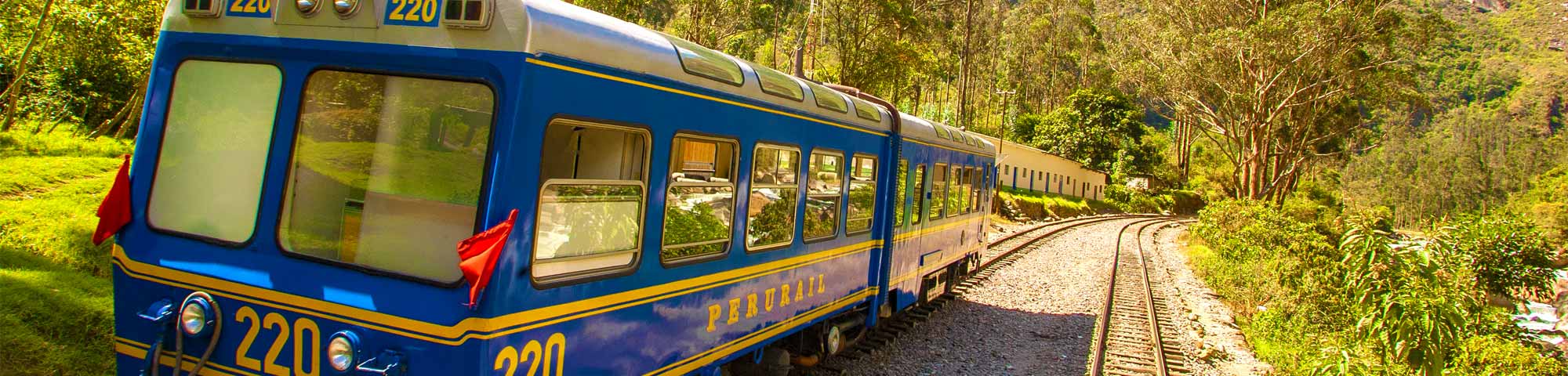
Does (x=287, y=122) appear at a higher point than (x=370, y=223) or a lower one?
higher

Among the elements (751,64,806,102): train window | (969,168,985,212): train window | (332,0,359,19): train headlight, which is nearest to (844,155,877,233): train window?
(751,64,806,102): train window

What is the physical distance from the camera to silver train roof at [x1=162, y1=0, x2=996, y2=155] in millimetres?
3551

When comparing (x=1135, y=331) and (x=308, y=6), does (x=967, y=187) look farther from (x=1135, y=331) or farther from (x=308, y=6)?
(x=308, y=6)

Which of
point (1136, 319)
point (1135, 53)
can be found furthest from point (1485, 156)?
point (1136, 319)

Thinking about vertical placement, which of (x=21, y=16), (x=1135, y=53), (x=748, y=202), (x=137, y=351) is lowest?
(x=137, y=351)

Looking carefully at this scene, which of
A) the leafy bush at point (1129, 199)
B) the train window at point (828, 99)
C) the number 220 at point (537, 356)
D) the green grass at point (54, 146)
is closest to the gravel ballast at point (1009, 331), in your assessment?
the train window at point (828, 99)

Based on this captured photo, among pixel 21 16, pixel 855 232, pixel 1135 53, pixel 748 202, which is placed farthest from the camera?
pixel 1135 53

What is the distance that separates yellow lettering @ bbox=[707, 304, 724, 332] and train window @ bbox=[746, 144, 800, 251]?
18.9 inches

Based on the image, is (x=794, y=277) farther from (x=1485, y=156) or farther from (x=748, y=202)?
(x=1485, y=156)

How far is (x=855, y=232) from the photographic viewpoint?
25.3 feet

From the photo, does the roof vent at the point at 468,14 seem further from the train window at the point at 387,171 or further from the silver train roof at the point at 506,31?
the train window at the point at 387,171

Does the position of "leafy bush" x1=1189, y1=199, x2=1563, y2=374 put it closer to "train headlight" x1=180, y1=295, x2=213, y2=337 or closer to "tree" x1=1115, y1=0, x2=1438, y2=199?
"train headlight" x1=180, y1=295, x2=213, y2=337

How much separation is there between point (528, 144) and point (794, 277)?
3154 mm

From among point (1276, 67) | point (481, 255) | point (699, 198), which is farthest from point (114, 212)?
point (1276, 67)
